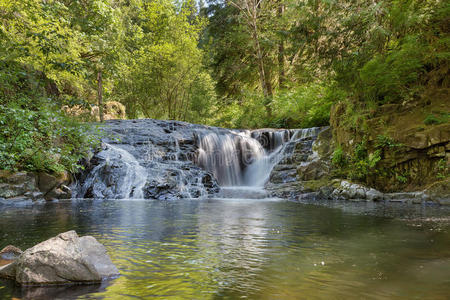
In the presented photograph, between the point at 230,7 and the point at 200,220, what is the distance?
22565mm

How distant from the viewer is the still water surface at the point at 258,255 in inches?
101

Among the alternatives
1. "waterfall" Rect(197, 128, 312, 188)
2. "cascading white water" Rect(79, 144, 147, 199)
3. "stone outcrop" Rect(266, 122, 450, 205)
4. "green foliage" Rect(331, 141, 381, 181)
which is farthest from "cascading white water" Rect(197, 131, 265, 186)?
"green foliage" Rect(331, 141, 381, 181)

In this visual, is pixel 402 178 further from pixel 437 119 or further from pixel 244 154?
pixel 244 154

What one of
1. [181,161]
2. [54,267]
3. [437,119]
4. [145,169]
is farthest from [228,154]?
[54,267]

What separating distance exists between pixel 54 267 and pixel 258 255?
2.09m

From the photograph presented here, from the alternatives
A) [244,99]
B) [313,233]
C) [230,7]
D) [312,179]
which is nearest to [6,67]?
[313,233]

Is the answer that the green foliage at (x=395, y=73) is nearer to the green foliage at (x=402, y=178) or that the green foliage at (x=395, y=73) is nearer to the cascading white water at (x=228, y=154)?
the green foliage at (x=402, y=178)

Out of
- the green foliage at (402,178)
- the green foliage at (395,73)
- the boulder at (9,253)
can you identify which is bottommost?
the boulder at (9,253)

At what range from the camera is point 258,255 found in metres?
3.70

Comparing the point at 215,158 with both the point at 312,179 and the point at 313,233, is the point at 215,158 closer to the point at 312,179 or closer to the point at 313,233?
the point at 312,179

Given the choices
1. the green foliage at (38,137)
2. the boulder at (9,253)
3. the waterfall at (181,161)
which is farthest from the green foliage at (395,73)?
the boulder at (9,253)

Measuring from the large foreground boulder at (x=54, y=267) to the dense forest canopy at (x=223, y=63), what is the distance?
5.29 m

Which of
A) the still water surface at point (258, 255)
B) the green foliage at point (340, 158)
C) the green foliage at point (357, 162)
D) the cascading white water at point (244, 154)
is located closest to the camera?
the still water surface at point (258, 255)

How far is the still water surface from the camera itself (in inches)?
101
